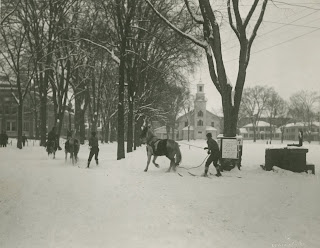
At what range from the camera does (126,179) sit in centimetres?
1098

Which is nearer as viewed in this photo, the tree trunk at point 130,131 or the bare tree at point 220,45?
the bare tree at point 220,45

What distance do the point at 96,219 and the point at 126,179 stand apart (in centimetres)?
416

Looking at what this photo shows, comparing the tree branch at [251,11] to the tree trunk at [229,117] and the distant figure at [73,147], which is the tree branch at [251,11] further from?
the distant figure at [73,147]

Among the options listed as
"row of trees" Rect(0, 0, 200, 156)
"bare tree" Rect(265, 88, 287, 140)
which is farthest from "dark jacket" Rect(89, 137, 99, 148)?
"bare tree" Rect(265, 88, 287, 140)

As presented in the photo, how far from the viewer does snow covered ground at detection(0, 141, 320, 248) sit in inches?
229

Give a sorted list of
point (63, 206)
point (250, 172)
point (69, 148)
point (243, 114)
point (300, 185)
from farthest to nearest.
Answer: point (243, 114)
point (69, 148)
point (250, 172)
point (300, 185)
point (63, 206)

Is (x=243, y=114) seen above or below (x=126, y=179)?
above

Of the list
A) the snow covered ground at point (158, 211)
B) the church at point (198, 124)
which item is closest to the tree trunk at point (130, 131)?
the snow covered ground at point (158, 211)

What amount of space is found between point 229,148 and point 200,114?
88742 mm

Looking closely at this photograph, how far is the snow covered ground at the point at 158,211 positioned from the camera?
A: 5.81 meters

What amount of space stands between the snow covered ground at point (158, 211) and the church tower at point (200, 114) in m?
88.9

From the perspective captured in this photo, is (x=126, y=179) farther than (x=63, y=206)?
Yes

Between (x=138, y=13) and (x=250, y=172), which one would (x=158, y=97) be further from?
(x=250, y=172)

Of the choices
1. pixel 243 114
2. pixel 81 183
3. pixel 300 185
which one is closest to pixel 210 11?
pixel 300 185
